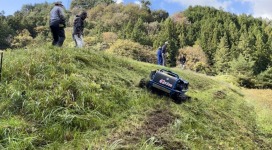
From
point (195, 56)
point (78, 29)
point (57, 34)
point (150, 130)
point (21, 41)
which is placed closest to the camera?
point (150, 130)

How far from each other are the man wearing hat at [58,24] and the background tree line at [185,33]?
37.4m

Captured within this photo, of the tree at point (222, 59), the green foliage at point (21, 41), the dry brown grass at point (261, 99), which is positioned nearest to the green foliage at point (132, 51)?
the green foliage at point (21, 41)

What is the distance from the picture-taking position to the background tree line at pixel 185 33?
61469mm

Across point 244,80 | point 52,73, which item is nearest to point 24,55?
point 52,73

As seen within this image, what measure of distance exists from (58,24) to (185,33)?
2891 inches

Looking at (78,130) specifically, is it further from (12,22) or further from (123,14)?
(123,14)

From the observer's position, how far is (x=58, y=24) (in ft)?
34.6

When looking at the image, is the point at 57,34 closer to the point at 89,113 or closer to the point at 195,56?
the point at 89,113

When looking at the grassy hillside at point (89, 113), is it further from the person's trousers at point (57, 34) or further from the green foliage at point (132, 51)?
the green foliage at point (132, 51)

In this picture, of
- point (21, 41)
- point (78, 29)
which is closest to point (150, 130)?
point (78, 29)

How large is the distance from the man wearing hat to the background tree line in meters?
37.4

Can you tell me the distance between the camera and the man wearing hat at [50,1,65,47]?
1052cm

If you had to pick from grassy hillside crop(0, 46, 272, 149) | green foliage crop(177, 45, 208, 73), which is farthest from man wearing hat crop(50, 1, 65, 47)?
green foliage crop(177, 45, 208, 73)

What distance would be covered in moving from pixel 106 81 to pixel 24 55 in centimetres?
190
